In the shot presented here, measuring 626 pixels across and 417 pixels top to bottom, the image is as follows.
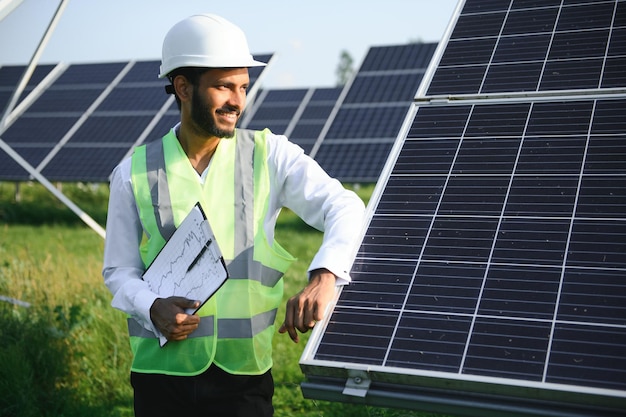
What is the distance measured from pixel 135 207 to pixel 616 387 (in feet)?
6.52

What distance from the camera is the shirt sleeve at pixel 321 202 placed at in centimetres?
328

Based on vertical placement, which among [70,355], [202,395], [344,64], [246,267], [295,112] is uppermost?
[246,267]

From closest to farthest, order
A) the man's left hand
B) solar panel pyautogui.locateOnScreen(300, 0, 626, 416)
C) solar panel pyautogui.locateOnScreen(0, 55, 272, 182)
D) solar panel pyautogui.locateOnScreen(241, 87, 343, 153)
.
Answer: solar panel pyautogui.locateOnScreen(300, 0, 626, 416), the man's left hand, solar panel pyautogui.locateOnScreen(0, 55, 272, 182), solar panel pyautogui.locateOnScreen(241, 87, 343, 153)

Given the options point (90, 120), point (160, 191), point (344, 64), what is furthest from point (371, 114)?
point (344, 64)

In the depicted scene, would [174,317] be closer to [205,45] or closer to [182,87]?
[182,87]

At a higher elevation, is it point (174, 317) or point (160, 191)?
point (160, 191)

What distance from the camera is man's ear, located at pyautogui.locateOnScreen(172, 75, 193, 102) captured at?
11.6ft

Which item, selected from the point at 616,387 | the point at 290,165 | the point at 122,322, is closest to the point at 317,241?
the point at 122,322

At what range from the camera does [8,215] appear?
18688mm

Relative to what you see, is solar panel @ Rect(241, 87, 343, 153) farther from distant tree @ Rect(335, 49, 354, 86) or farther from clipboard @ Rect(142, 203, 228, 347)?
distant tree @ Rect(335, 49, 354, 86)

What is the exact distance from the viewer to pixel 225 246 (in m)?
3.48

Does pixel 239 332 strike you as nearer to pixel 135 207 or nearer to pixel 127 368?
pixel 135 207

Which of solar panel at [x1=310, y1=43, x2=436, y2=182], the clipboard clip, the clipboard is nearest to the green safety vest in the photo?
the clipboard

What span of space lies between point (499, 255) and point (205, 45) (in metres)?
1.42
